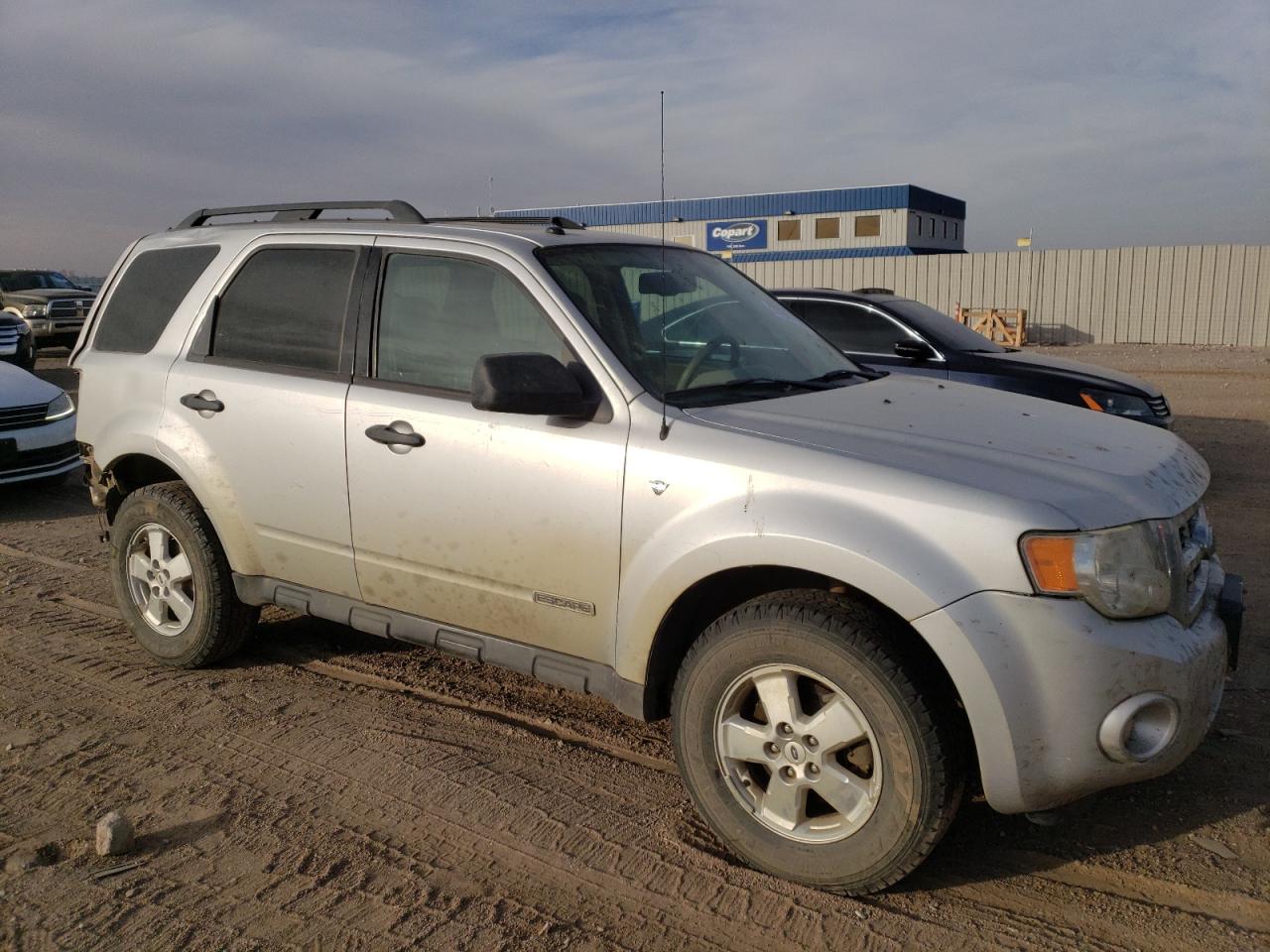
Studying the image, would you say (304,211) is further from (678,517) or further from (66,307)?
(66,307)

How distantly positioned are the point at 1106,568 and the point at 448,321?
7.87ft

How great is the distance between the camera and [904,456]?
301 centimetres

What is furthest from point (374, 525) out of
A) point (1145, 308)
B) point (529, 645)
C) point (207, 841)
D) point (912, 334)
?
point (1145, 308)

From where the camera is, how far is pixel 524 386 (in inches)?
129

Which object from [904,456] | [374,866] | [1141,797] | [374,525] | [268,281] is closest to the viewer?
[904,456]

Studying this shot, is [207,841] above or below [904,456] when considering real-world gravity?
below

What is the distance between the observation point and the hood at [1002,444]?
2865mm

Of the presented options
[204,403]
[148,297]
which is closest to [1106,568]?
[204,403]

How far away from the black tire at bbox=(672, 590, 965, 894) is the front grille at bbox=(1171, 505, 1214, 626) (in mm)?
675

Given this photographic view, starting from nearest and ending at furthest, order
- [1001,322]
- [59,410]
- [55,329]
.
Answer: [59,410], [55,329], [1001,322]

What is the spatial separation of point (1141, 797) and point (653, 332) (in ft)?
7.57

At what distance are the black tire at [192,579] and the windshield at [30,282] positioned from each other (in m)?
20.7

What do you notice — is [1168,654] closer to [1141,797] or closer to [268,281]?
[1141,797]

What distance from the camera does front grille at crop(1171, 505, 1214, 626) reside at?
2.90 meters
